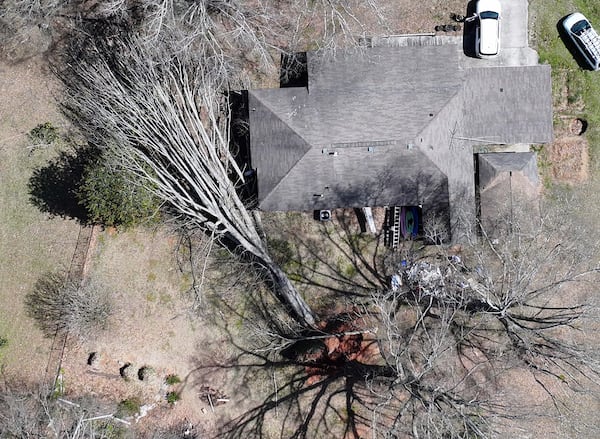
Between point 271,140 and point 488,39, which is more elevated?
point 488,39

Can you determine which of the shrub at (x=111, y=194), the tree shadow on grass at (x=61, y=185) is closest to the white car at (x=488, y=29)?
the shrub at (x=111, y=194)

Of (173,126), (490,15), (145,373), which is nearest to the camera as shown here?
(173,126)

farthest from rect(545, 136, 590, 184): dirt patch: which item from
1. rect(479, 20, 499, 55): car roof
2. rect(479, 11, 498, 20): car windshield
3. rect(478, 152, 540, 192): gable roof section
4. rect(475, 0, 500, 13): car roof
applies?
rect(475, 0, 500, 13): car roof

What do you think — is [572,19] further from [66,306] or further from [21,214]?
[21,214]

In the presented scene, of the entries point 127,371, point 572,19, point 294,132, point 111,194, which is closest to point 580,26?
point 572,19

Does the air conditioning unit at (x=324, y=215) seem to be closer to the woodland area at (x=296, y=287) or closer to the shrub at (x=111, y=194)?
the woodland area at (x=296, y=287)

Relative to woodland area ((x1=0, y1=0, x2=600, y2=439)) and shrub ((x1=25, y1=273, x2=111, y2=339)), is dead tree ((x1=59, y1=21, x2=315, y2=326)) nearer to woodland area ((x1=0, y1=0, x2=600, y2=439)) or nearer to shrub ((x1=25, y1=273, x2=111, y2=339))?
woodland area ((x1=0, y1=0, x2=600, y2=439))
